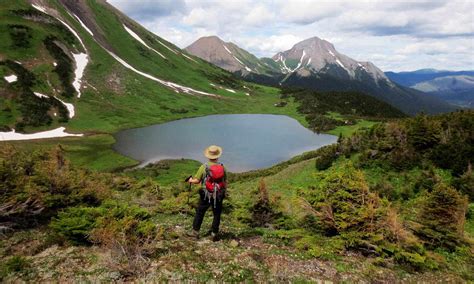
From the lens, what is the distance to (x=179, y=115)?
13100 cm

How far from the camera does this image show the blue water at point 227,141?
2689 inches

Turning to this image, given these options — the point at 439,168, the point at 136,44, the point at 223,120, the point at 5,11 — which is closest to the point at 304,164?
the point at 439,168

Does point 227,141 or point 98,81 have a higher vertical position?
point 98,81

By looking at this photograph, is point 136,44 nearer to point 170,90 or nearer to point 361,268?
point 170,90

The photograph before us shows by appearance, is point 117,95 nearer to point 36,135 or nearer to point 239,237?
point 36,135

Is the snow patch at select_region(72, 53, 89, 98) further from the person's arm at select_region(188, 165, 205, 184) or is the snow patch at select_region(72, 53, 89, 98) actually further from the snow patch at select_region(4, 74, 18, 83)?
the person's arm at select_region(188, 165, 205, 184)

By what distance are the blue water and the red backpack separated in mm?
46309

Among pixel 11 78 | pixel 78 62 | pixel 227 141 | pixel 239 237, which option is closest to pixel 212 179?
pixel 239 237

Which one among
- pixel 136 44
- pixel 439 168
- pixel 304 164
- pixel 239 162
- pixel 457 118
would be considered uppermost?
pixel 136 44

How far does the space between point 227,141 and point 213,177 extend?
7189 centimetres

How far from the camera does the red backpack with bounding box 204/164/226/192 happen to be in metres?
12.7

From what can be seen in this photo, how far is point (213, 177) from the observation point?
1271cm

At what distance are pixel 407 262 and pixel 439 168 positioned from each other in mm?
16894

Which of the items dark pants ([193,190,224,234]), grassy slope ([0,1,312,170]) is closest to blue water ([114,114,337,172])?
grassy slope ([0,1,312,170])
